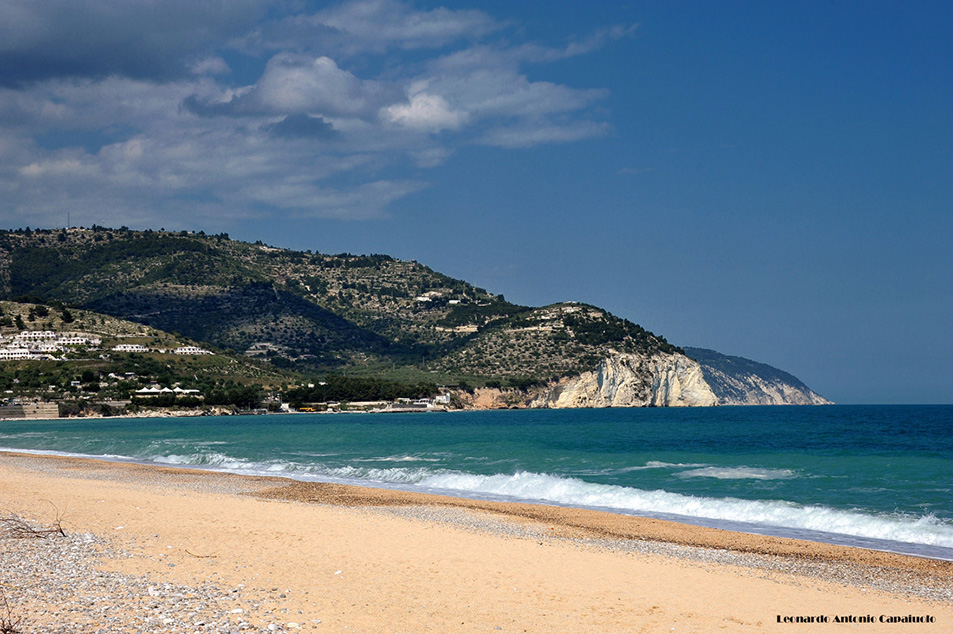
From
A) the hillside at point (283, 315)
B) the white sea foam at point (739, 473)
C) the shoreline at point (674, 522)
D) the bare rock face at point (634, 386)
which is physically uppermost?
the hillside at point (283, 315)

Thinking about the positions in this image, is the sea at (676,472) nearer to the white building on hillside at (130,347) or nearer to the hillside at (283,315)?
the white building on hillside at (130,347)

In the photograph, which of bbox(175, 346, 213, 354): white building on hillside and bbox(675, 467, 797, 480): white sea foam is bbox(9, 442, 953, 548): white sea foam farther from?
bbox(175, 346, 213, 354): white building on hillside

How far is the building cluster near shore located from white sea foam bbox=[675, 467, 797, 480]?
108850 mm

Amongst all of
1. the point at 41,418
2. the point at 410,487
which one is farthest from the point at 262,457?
the point at 41,418

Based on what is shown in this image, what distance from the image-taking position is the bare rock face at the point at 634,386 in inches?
5630

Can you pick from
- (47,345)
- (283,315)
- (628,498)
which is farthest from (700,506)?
(283,315)

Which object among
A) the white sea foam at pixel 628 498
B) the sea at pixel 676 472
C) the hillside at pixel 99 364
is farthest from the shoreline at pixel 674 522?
the hillside at pixel 99 364

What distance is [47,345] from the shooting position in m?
116

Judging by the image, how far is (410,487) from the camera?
24.5m

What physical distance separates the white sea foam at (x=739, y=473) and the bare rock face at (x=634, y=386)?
112m

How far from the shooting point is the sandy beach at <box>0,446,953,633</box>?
330 inches

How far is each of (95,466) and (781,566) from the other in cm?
2685

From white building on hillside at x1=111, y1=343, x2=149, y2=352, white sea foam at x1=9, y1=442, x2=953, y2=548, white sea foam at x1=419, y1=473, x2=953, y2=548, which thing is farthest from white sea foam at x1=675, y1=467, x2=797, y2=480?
white building on hillside at x1=111, y1=343, x2=149, y2=352

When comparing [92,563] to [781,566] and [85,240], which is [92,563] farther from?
[85,240]
